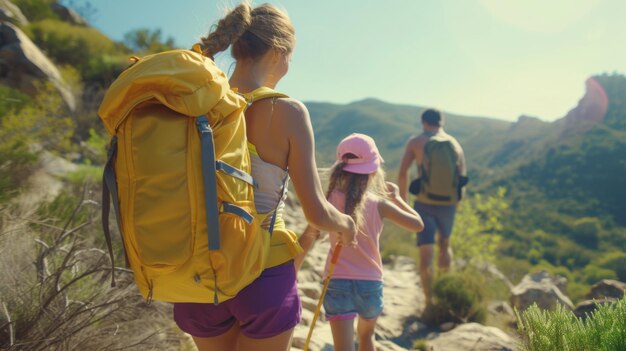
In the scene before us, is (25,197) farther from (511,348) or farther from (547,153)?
(547,153)

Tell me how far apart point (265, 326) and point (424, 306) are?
13.8 ft

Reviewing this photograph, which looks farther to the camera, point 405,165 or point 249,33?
point 405,165

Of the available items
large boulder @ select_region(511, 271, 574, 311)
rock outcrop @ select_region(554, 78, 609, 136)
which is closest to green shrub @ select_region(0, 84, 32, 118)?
large boulder @ select_region(511, 271, 574, 311)

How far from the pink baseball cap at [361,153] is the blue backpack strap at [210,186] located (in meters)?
1.33

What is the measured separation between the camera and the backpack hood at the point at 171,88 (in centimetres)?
112

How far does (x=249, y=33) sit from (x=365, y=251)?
4.71 feet

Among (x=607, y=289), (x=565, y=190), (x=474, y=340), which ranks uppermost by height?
(x=607, y=289)

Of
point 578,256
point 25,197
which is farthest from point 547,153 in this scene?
point 25,197

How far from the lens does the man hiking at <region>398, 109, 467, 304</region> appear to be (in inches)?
173

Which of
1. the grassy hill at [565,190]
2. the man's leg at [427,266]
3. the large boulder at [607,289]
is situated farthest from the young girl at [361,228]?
the grassy hill at [565,190]

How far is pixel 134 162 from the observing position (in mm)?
1128

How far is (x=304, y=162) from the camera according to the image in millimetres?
1377

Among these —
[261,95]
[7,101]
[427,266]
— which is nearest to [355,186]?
[261,95]

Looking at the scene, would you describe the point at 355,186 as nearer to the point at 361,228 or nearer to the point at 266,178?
the point at 361,228
